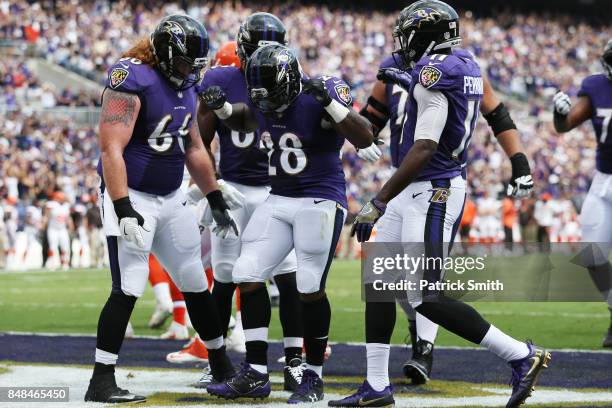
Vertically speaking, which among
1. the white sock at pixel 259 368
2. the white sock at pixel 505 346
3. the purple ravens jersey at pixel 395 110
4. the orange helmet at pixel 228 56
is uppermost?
the orange helmet at pixel 228 56

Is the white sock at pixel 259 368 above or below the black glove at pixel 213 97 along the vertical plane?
below

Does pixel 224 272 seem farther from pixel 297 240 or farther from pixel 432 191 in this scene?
pixel 432 191

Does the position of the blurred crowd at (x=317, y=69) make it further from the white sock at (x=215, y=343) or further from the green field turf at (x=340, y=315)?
the white sock at (x=215, y=343)

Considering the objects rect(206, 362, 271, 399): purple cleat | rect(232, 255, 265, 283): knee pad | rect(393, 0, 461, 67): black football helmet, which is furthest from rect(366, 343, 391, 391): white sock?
rect(393, 0, 461, 67): black football helmet

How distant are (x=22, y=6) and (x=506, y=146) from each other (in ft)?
80.7

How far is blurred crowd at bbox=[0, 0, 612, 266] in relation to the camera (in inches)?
862

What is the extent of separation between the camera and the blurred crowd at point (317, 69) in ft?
71.9

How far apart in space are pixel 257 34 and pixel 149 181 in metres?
1.15

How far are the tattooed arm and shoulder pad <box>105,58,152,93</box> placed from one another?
33 millimetres

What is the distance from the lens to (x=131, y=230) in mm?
5082

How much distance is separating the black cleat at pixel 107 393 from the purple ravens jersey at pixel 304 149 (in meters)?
1.26

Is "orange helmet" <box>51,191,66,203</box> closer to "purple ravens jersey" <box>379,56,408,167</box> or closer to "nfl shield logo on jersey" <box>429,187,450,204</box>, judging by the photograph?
"purple ravens jersey" <box>379,56,408,167</box>

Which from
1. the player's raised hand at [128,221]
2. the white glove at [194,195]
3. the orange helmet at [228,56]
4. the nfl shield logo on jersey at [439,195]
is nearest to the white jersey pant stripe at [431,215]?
the nfl shield logo on jersey at [439,195]

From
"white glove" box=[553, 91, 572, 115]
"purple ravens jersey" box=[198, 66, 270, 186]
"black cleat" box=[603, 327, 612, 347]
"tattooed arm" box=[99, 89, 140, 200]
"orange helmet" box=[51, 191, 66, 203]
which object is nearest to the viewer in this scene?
"tattooed arm" box=[99, 89, 140, 200]
